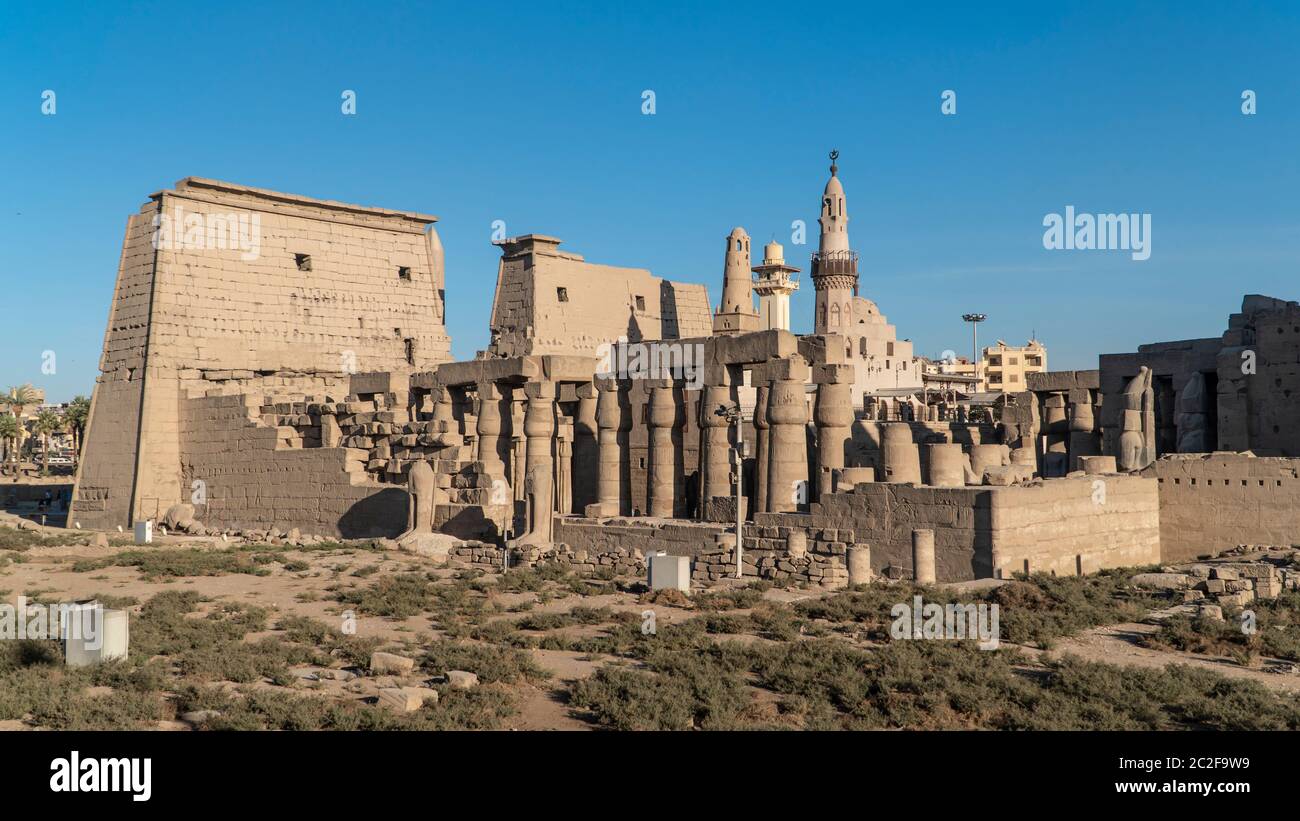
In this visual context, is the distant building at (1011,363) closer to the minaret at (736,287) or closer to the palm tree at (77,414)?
the minaret at (736,287)

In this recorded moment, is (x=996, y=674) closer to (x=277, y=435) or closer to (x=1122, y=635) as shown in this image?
(x=1122, y=635)

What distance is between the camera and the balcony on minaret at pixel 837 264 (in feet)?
222

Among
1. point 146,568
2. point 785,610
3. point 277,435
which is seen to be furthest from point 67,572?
point 785,610

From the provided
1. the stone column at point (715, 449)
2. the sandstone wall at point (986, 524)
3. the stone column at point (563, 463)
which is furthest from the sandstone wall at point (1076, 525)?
the stone column at point (563, 463)

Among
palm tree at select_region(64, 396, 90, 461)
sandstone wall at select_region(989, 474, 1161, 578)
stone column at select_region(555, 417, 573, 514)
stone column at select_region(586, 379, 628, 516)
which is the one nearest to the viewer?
sandstone wall at select_region(989, 474, 1161, 578)

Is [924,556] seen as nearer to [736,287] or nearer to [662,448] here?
[662,448]

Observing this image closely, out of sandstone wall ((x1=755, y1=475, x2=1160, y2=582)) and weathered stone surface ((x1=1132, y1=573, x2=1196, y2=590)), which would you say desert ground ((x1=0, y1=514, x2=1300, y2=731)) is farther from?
sandstone wall ((x1=755, y1=475, x2=1160, y2=582))

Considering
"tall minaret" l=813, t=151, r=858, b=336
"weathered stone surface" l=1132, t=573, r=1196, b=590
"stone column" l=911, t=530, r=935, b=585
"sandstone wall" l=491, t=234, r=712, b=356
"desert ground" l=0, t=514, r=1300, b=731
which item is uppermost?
"tall minaret" l=813, t=151, r=858, b=336

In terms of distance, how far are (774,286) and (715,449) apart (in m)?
62.7

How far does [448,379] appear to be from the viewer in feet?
109

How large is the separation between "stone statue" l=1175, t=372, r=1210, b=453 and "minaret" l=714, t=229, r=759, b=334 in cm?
1976

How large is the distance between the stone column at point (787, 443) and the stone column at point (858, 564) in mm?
3699

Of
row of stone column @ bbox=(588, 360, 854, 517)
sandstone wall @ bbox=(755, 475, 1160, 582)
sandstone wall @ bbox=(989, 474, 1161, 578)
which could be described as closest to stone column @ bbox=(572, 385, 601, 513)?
row of stone column @ bbox=(588, 360, 854, 517)

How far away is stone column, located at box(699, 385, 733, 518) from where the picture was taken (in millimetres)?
25578
